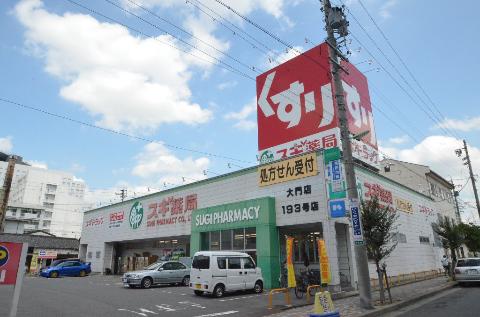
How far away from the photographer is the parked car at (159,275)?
65.9ft

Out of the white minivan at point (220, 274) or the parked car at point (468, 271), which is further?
the parked car at point (468, 271)

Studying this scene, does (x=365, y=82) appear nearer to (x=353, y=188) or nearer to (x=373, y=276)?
(x=373, y=276)

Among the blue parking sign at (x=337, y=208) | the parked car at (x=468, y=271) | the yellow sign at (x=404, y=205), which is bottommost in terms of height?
the parked car at (x=468, y=271)

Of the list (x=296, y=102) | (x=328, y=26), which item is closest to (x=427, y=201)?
(x=296, y=102)

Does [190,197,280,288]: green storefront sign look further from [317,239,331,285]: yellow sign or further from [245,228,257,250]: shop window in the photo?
[317,239,331,285]: yellow sign

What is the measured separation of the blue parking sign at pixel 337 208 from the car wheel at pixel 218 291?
654 centimetres

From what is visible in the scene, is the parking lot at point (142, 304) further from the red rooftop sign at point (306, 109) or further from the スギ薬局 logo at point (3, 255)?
the red rooftop sign at point (306, 109)

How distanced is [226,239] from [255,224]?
291 cm

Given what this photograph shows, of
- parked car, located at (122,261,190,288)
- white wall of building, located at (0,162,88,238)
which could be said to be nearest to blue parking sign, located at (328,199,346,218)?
parked car, located at (122,261,190,288)

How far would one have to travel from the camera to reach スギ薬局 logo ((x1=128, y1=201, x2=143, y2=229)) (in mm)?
31672

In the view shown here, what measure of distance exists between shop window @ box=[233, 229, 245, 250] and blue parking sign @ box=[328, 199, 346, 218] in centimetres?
633

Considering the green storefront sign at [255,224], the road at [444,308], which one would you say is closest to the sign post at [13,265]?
the road at [444,308]

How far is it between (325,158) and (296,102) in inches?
495

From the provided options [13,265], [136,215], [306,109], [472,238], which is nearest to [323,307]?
[13,265]
